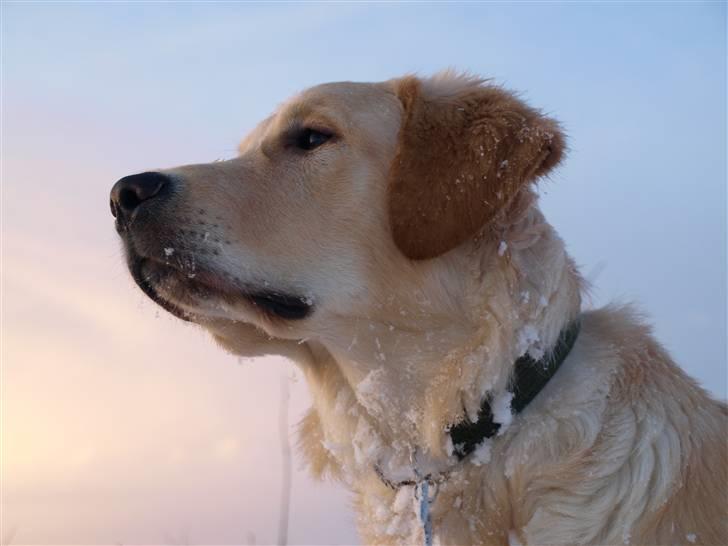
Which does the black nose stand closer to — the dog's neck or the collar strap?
the dog's neck

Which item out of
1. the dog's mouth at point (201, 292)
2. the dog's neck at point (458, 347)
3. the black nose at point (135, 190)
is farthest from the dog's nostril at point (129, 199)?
the dog's neck at point (458, 347)

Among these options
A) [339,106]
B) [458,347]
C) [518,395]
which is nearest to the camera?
[518,395]

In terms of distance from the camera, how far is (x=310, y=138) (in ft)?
13.0

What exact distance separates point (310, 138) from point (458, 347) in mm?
1231

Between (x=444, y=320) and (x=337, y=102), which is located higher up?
(x=337, y=102)

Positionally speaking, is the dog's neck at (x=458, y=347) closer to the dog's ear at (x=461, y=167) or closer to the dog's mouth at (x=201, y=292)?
the dog's ear at (x=461, y=167)

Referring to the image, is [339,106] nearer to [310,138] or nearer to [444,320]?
[310,138]

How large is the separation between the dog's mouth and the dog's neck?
0.34 meters

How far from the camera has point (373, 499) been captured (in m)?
3.66

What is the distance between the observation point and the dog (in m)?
3.24

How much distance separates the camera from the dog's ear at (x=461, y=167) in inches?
137

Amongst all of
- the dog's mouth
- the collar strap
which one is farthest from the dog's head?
the collar strap

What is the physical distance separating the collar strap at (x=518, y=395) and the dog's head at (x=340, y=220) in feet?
1.40

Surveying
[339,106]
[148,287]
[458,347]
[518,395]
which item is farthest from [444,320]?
[148,287]
